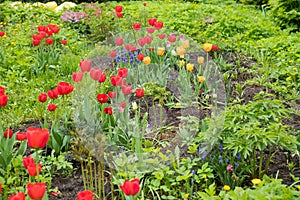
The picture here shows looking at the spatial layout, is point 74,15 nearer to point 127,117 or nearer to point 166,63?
point 166,63

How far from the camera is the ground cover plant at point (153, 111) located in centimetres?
289

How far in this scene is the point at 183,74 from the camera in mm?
4266

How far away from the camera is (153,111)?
4043 millimetres

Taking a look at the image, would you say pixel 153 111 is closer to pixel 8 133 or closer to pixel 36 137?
pixel 8 133

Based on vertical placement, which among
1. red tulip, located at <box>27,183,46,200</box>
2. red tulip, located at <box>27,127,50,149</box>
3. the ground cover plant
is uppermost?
red tulip, located at <box>27,127,50,149</box>

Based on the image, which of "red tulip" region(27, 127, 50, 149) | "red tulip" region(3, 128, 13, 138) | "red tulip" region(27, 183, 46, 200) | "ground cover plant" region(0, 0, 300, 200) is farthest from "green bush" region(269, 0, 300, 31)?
"red tulip" region(27, 183, 46, 200)

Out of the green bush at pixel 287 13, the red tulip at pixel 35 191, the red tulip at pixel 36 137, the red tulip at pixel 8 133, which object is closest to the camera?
the red tulip at pixel 35 191

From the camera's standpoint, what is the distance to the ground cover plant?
9.48 feet

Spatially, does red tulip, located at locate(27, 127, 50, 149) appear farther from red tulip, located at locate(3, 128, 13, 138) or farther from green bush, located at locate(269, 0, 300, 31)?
green bush, located at locate(269, 0, 300, 31)

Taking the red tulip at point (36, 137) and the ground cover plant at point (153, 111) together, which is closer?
the red tulip at point (36, 137)

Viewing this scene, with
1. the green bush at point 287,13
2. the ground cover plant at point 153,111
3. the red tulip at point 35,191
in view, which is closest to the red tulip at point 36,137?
the ground cover plant at point 153,111

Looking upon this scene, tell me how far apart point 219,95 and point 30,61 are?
7.86 ft

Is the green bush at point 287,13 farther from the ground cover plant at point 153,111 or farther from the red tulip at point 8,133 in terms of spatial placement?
the red tulip at point 8,133

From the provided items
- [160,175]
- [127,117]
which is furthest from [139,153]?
[127,117]
